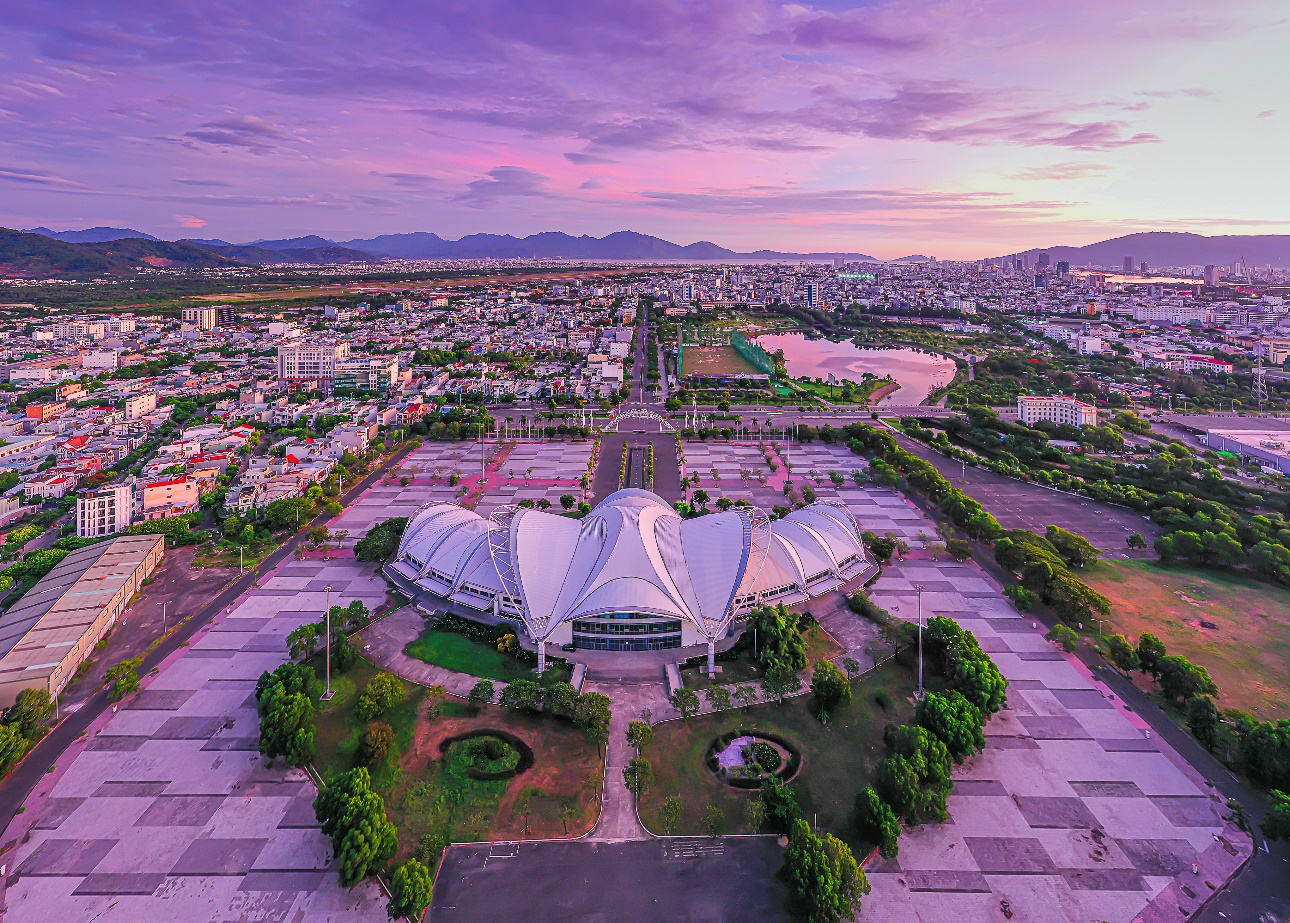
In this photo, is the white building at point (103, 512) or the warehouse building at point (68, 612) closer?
the warehouse building at point (68, 612)

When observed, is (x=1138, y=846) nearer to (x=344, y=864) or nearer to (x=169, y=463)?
(x=344, y=864)

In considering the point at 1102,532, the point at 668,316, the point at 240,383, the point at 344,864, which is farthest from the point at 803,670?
the point at 668,316

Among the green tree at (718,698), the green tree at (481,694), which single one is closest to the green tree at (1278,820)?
the green tree at (718,698)

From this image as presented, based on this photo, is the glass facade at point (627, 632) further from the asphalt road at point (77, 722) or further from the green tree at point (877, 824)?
the asphalt road at point (77, 722)

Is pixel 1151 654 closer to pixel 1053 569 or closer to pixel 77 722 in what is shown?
pixel 1053 569

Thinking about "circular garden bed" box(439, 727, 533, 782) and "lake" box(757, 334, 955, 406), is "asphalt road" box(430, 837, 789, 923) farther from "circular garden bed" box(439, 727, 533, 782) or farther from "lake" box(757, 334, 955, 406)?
"lake" box(757, 334, 955, 406)

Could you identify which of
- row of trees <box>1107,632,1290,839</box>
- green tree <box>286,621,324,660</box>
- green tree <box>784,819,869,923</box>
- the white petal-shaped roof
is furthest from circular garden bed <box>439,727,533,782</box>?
row of trees <box>1107,632,1290,839</box>

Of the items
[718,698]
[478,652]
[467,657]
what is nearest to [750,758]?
[718,698]
